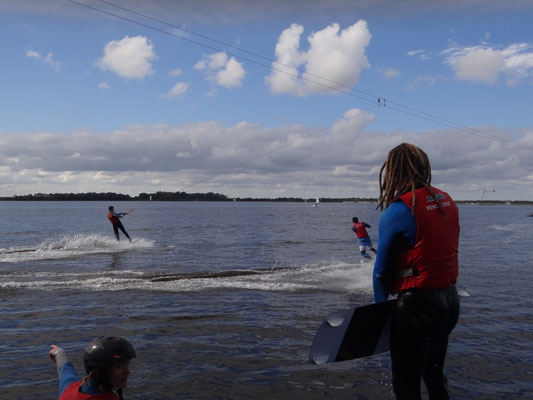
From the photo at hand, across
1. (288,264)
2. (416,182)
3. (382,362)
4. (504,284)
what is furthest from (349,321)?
(288,264)

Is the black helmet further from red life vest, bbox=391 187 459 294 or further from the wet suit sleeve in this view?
Result: red life vest, bbox=391 187 459 294

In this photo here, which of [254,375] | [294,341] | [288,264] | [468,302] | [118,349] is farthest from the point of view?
[288,264]

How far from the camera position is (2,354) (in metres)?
7.91

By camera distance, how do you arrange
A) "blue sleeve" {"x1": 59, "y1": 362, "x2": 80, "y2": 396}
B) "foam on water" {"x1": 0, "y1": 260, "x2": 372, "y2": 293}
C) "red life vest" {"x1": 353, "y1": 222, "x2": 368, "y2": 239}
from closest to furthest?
"blue sleeve" {"x1": 59, "y1": 362, "x2": 80, "y2": 396} → "foam on water" {"x1": 0, "y1": 260, "x2": 372, "y2": 293} → "red life vest" {"x1": 353, "y1": 222, "x2": 368, "y2": 239}

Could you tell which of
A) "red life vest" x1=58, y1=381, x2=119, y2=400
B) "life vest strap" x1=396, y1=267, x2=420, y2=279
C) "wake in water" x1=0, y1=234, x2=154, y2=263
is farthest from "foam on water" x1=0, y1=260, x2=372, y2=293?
"life vest strap" x1=396, y1=267, x2=420, y2=279

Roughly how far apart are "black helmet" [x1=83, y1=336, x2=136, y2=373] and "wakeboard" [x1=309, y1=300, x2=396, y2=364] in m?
1.61

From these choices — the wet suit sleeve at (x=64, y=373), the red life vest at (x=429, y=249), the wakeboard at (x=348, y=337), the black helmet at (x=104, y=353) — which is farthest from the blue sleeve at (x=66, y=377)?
the red life vest at (x=429, y=249)

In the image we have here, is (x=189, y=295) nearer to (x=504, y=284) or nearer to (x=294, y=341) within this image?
(x=294, y=341)

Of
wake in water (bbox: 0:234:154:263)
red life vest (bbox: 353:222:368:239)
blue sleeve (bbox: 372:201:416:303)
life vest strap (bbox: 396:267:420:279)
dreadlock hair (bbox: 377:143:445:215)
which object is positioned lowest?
wake in water (bbox: 0:234:154:263)

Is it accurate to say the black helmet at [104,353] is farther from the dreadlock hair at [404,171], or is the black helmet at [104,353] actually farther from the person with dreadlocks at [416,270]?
the dreadlock hair at [404,171]

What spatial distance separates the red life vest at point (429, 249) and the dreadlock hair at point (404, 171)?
0.50ft

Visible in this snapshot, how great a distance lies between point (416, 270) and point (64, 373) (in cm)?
311

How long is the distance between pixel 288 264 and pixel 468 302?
9918 millimetres

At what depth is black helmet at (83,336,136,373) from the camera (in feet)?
11.2
